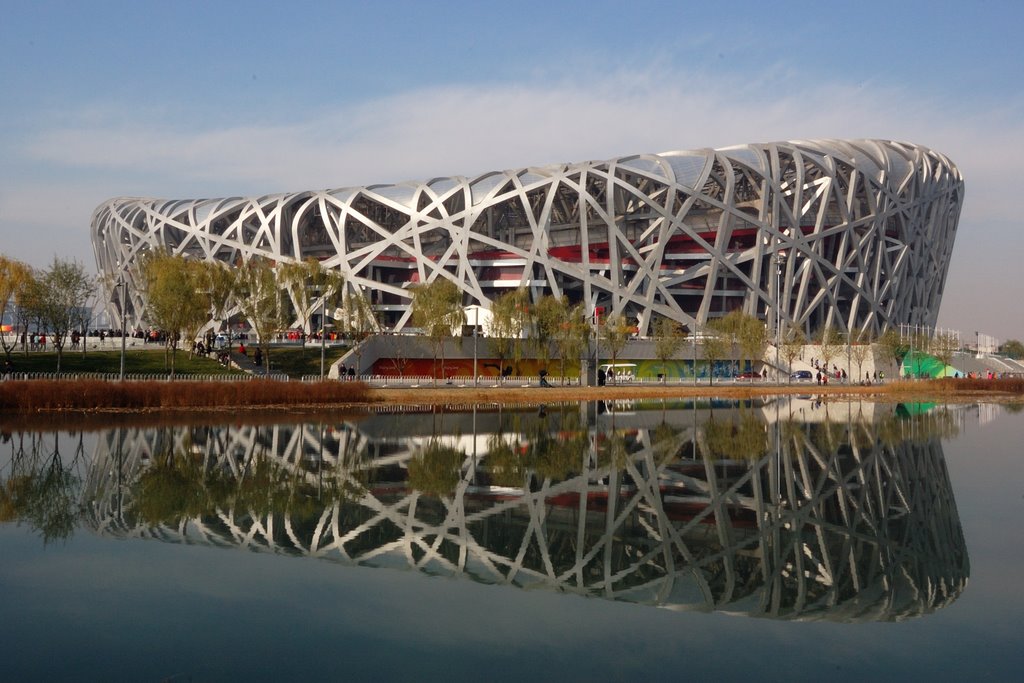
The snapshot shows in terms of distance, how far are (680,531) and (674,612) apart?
3.24 m

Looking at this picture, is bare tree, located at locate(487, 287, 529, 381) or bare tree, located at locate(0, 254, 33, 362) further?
bare tree, located at locate(487, 287, 529, 381)

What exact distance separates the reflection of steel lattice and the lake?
0.05 metres

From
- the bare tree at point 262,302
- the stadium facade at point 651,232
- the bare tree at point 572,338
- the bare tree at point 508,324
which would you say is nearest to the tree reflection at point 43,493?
the bare tree at point 262,302

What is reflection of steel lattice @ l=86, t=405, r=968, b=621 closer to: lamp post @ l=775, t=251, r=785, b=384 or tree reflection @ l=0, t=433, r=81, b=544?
tree reflection @ l=0, t=433, r=81, b=544

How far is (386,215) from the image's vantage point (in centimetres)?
8012

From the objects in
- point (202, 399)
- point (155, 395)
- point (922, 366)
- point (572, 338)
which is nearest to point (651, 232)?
point (572, 338)

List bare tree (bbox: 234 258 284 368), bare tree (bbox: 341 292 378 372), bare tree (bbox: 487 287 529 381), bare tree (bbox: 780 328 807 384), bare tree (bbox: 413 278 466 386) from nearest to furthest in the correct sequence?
bare tree (bbox: 234 258 284 368)
bare tree (bbox: 413 278 466 386)
bare tree (bbox: 341 292 378 372)
bare tree (bbox: 487 287 529 381)
bare tree (bbox: 780 328 807 384)

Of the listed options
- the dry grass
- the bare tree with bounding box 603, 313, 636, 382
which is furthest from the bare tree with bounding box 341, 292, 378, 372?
the bare tree with bounding box 603, 313, 636, 382

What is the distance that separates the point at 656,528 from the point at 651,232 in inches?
2532

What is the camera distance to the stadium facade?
7225cm

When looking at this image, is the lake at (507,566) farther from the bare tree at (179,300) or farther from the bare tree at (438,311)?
the bare tree at (438,311)

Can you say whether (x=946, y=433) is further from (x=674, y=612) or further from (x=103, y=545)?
(x=103, y=545)

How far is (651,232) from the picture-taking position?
74312 mm

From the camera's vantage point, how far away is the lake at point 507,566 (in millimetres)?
7016
